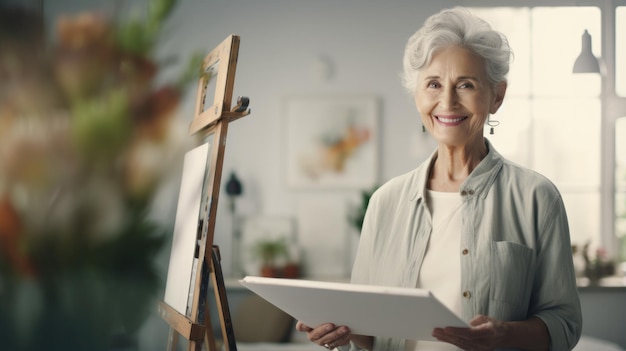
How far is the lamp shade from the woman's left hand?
11.0 feet

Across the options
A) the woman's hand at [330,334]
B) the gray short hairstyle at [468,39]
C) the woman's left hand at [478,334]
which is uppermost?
the gray short hairstyle at [468,39]

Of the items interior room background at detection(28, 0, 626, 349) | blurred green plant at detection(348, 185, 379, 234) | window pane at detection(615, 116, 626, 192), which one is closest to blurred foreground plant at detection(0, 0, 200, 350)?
interior room background at detection(28, 0, 626, 349)

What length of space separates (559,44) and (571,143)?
741 millimetres

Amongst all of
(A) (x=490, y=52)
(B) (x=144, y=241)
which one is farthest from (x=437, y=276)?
(B) (x=144, y=241)

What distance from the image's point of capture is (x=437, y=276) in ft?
4.90

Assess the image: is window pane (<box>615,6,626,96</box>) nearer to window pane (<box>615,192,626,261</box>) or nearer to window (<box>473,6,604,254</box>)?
window (<box>473,6,604,254</box>)

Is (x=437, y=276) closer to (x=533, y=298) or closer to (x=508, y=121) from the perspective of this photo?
(x=533, y=298)

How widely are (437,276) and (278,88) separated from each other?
355cm

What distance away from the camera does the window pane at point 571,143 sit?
4.84 metres

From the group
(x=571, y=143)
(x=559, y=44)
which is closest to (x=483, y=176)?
(x=571, y=143)

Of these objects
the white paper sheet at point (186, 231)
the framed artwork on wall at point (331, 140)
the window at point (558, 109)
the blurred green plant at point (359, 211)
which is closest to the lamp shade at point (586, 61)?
the window at point (558, 109)

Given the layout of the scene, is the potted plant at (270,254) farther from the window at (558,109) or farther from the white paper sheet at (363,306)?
the white paper sheet at (363,306)

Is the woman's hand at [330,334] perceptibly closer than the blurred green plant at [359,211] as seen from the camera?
Yes

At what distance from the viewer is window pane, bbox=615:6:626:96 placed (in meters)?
4.85
